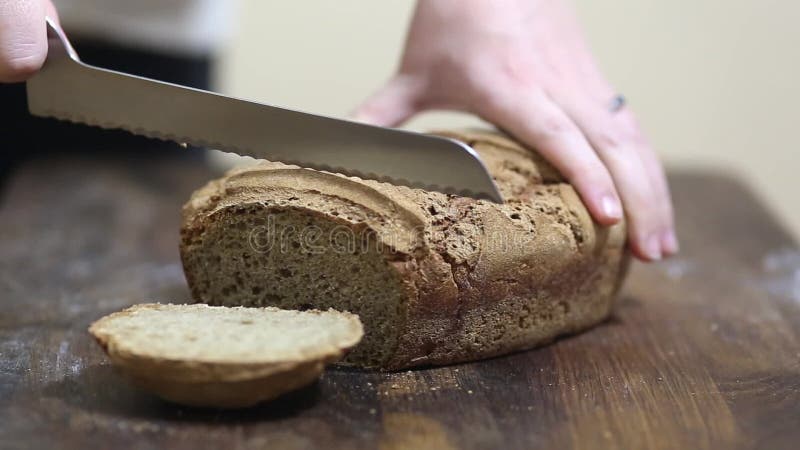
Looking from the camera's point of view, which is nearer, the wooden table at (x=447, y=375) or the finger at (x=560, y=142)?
the wooden table at (x=447, y=375)

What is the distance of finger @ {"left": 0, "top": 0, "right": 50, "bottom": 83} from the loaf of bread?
568mm

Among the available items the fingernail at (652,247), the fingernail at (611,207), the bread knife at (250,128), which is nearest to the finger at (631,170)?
the fingernail at (652,247)

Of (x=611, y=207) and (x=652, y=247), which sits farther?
(x=652, y=247)

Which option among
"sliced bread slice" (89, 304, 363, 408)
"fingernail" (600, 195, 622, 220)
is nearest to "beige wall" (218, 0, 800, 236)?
"fingernail" (600, 195, 622, 220)

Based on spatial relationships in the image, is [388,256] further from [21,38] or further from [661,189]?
[661,189]

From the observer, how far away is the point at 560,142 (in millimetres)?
2809

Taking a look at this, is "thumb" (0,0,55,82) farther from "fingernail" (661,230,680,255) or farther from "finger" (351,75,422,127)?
"fingernail" (661,230,680,255)

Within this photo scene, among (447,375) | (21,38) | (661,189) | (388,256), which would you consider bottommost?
(447,375)

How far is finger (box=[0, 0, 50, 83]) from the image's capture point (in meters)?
2.25

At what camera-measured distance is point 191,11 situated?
4.34 metres

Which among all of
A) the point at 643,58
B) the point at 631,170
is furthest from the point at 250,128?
the point at 643,58

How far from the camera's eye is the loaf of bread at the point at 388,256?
2.31m

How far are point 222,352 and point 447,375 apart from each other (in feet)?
2.28

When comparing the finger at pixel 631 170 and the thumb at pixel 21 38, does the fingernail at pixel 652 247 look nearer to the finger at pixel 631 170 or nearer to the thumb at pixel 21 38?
the finger at pixel 631 170
